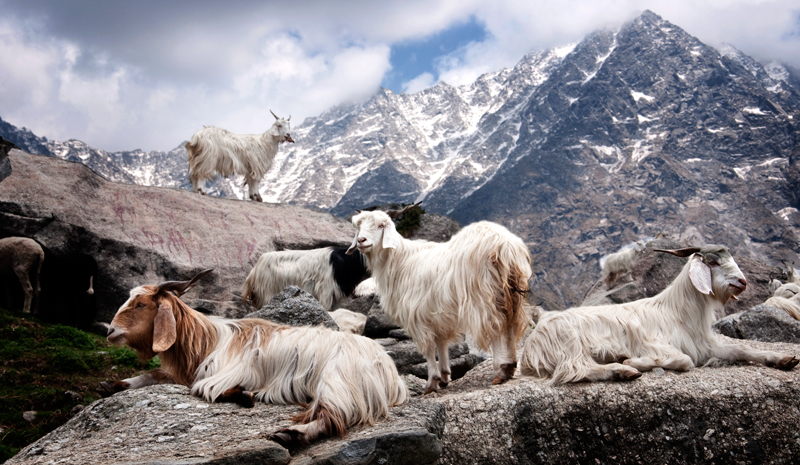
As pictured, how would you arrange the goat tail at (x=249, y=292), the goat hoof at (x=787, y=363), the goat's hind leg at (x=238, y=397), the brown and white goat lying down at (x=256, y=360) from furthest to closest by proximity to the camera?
the goat tail at (x=249, y=292), the goat hoof at (x=787, y=363), the goat's hind leg at (x=238, y=397), the brown and white goat lying down at (x=256, y=360)

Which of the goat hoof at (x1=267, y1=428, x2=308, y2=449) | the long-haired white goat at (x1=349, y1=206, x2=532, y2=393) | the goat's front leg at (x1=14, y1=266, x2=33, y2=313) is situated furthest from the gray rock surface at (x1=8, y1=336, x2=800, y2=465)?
the goat's front leg at (x1=14, y1=266, x2=33, y2=313)

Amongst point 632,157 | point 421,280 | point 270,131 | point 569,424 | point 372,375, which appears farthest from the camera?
point 632,157

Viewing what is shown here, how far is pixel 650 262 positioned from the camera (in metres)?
15.1

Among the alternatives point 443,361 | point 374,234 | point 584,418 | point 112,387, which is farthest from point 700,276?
point 112,387

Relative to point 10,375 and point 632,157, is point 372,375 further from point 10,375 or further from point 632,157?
point 632,157

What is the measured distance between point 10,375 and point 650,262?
15.1m

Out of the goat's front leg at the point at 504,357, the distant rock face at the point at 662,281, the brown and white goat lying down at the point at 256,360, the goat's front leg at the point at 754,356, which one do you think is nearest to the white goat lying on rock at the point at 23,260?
the brown and white goat lying down at the point at 256,360

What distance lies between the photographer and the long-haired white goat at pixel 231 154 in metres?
12.3

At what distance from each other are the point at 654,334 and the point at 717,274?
89 cm

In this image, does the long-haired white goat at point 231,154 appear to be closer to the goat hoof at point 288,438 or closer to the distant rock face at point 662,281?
the distant rock face at point 662,281

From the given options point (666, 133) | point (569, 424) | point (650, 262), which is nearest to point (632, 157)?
point (666, 133)

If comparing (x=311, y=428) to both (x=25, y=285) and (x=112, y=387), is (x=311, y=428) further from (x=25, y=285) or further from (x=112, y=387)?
(x=25, y=285)

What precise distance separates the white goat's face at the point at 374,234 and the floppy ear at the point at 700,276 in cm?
315

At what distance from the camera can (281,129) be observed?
13539mm
